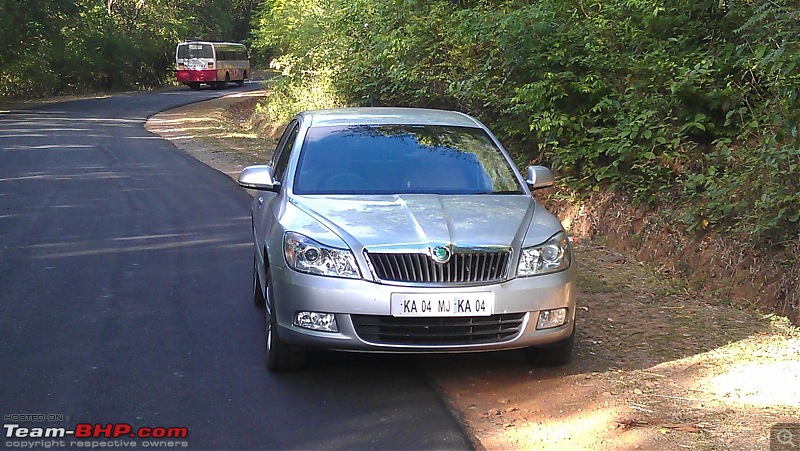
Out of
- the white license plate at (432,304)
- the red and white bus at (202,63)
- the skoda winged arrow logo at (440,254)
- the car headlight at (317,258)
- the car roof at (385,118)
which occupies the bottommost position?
the red and white bus at (202,63)

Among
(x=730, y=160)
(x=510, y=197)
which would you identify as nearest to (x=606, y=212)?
(x=730, y=160)

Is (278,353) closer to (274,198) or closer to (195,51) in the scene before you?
(274,198)

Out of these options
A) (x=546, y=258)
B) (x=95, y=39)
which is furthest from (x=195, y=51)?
(x=546, y=258)

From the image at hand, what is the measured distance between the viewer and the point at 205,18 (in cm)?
6769

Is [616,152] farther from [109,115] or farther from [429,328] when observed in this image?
[109,115]

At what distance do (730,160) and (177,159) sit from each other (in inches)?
502

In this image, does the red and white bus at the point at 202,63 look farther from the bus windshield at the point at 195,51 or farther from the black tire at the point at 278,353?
the black tire at the point at 278,353

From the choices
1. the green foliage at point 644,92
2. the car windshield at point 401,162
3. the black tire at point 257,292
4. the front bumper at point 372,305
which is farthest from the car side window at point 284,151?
the green foliage at point 644,92

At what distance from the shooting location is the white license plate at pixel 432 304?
17.4 feet

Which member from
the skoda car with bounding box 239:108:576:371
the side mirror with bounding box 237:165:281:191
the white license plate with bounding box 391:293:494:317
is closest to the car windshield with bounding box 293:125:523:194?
the skoda car with bounding box 239:108:576:371

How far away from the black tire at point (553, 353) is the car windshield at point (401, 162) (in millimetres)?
1157

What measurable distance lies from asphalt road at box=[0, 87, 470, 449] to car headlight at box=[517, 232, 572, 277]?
0.90 m

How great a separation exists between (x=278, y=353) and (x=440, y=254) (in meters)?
1.21

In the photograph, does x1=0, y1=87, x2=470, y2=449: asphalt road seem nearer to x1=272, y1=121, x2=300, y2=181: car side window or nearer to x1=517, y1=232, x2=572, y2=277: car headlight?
x1=517, y1=232, x2=572, y2=277: car headlight
